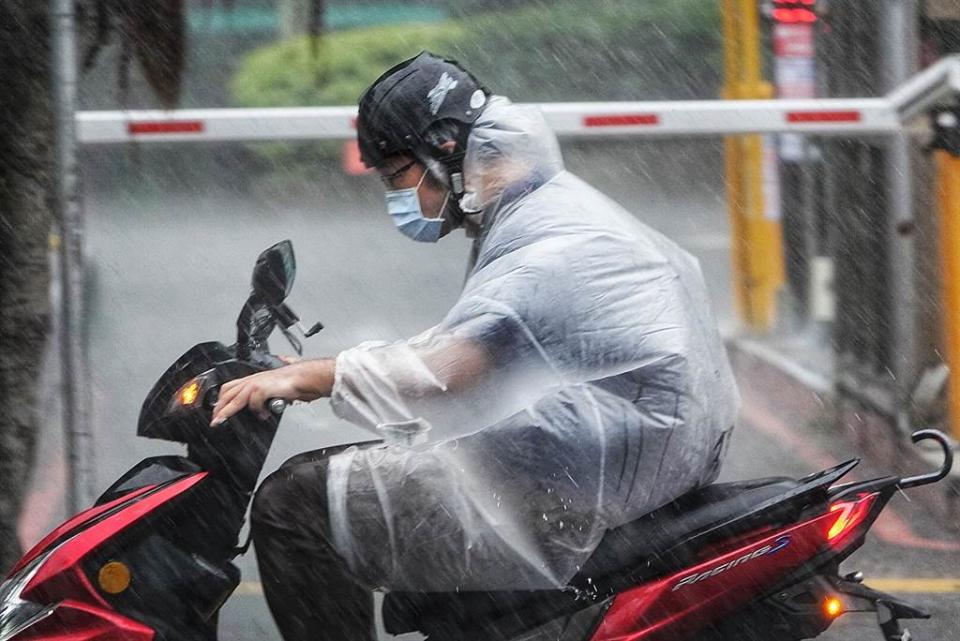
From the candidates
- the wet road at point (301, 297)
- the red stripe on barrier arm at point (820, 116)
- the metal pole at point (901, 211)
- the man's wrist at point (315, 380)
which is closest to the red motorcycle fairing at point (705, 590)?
the man's wrist at point (315, 380)

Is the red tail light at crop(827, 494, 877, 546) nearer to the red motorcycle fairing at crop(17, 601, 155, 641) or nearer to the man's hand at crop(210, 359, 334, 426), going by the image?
the man's hand at crop(210, 359, 334, 426)

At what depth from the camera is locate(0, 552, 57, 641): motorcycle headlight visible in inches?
98.1

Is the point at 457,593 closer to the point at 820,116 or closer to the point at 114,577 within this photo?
the point at 114,577

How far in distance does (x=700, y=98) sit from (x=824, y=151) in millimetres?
11742

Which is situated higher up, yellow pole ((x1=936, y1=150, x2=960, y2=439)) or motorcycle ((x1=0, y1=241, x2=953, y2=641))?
motorcycle ((x1=0, y1=241, x2=953, y2=641))

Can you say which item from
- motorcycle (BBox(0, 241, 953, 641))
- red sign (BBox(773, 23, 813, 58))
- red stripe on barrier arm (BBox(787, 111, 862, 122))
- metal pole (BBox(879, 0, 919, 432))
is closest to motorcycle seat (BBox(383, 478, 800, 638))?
motorcycle (BBox(0, 241, 953, 641))

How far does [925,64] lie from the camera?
655 centimetres

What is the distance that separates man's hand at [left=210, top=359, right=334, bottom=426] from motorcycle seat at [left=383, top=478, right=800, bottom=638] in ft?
1.55

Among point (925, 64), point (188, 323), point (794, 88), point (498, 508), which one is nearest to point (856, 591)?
point (498, 508)

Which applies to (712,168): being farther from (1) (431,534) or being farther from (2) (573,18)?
(1) (431,534)

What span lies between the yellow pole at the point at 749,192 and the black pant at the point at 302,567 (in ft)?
21.6

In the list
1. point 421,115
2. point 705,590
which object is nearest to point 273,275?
point 421,115

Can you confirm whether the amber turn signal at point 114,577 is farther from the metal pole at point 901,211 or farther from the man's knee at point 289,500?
the metal pole at point 901,211

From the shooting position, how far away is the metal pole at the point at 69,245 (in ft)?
12.1
